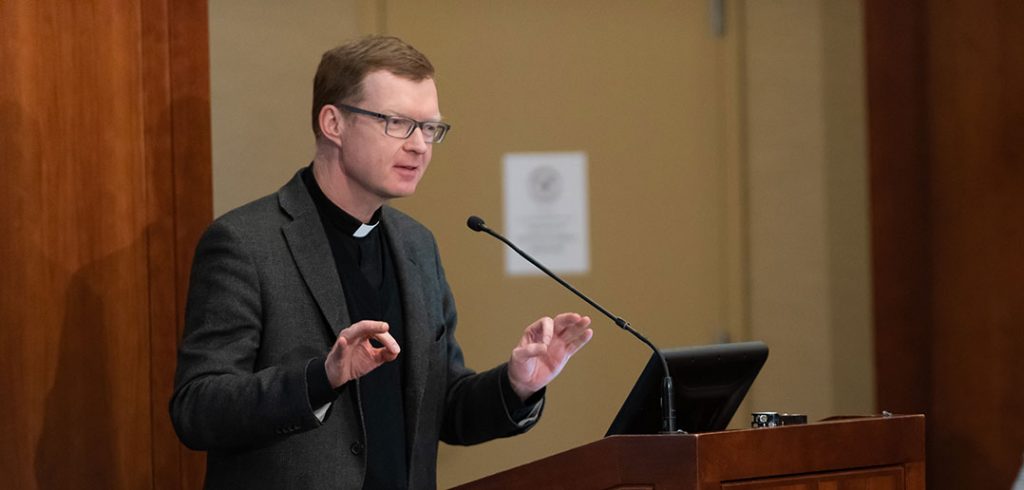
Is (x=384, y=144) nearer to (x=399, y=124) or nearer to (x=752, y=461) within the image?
(x=399, y=124)

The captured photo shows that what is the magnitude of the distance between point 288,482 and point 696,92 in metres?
2.25

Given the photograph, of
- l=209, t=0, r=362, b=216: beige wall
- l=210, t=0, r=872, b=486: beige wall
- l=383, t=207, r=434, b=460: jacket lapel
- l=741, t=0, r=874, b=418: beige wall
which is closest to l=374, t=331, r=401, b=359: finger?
l=383, t=207, r=434, b=460: jacket lapel

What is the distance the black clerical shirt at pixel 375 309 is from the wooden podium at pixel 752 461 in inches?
14.3

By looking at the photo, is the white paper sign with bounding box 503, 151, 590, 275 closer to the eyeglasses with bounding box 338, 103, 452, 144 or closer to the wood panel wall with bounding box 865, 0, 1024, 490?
the wood panel wall with bounding box 865, 0, 1024, 490

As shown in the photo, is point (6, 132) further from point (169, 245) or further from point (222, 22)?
point (222, 22)

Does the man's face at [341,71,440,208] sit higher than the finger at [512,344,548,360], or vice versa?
the man's face at [341,71,440,208]

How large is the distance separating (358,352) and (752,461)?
75 centimetres

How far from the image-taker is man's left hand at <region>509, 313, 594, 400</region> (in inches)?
103

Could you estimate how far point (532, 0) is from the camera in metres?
4.20

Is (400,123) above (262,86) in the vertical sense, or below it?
below

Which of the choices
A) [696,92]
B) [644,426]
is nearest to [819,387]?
[696,92]

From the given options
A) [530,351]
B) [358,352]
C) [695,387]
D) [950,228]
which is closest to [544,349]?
[530,351]

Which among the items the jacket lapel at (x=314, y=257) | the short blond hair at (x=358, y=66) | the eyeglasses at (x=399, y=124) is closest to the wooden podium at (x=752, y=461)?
the jacket lapel at (x=314, y=257)

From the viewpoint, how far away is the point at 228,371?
259 centimetres
